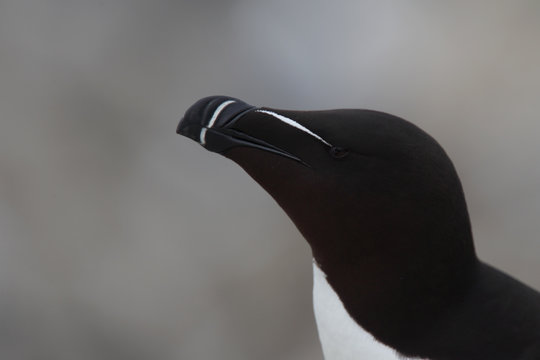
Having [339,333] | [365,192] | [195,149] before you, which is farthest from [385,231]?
[195,149]

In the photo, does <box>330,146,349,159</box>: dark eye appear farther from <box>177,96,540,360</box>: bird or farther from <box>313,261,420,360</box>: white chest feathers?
<box>313,261,420,360</box>: white chest feathers

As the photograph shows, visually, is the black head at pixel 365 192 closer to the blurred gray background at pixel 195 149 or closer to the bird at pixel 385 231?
the bird at pixel 385 231

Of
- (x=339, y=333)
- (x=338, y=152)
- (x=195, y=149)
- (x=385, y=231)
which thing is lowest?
(x=195, y=149)

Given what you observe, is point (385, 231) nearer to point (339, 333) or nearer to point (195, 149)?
point (339, 333)

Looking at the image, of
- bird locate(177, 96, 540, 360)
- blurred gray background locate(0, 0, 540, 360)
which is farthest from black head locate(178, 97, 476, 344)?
blurred gray background locate(0, 0, 540, 360)

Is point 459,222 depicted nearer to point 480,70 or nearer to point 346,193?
point 346,193

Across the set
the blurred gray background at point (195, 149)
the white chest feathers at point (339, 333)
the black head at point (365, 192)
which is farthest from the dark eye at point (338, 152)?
the blurred gray background at point (195, 149)
